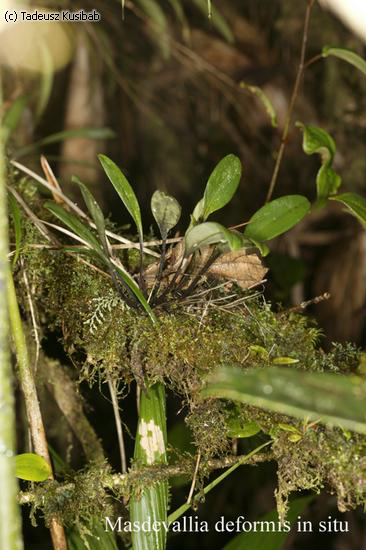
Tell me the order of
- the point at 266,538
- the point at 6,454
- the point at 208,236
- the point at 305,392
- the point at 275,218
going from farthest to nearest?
the point at 266,538 < the point at 275,218 < the point at 208,236 < the point at 6,454 < the point at 305,392

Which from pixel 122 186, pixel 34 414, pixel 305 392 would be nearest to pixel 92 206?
pixel 122 186

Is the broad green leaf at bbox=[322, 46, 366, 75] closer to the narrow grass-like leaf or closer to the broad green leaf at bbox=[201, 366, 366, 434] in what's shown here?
the narrow grass-like leaf

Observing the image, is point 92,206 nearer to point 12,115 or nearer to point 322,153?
point 322,153

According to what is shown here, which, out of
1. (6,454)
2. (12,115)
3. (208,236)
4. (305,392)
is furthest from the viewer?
(12,115)

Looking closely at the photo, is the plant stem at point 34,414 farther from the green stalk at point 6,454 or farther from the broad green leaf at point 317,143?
the broad green leaf at point 317,143

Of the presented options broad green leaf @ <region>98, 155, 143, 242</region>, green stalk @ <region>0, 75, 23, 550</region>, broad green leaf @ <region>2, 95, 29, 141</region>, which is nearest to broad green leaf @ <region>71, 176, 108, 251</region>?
broad green leaf @ <region>98, 155, 143, 242</region>
